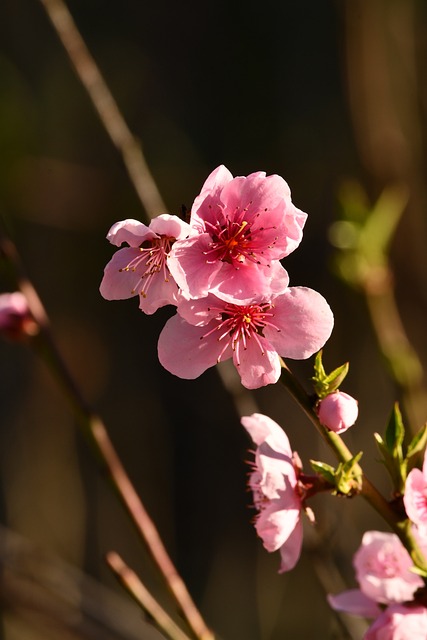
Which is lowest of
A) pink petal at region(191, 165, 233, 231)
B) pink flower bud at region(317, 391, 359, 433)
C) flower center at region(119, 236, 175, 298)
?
pink flower bud at region(317, 391, 359, 433)

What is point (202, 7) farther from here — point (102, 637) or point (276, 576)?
point (102, 637)

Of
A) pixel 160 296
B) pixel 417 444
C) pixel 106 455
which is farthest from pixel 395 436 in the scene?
pixel 106 455

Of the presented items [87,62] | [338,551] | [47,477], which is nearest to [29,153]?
[47,477]

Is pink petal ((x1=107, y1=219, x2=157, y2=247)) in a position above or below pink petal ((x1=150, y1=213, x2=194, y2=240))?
above

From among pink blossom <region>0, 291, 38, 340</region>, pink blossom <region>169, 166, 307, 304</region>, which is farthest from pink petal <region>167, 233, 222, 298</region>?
pink blossom <region>0, 291, 38, 340</region>

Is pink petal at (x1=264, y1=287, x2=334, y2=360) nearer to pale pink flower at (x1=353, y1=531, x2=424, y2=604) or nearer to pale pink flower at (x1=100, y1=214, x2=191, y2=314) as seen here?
pale pink flower at (x1=100, y1=214, x2=191, y2=314)

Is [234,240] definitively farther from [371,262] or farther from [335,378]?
[371,262]

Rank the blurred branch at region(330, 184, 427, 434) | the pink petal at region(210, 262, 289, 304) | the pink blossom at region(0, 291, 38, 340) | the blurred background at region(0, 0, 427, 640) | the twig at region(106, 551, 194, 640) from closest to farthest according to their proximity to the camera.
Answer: the pink petal at region(210, 262, 289, 304) → the twig at region(106, 551, 194, 640) → the pink blossom at region(0, 291, 38, 340) → the blurred branch at region(330, 184, 427, 434) → the blurred background at region(0, 0, 427, 640)

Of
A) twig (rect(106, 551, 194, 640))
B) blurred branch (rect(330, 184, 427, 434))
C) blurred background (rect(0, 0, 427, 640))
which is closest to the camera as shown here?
twig (rect(106, 551, 194, 640))
